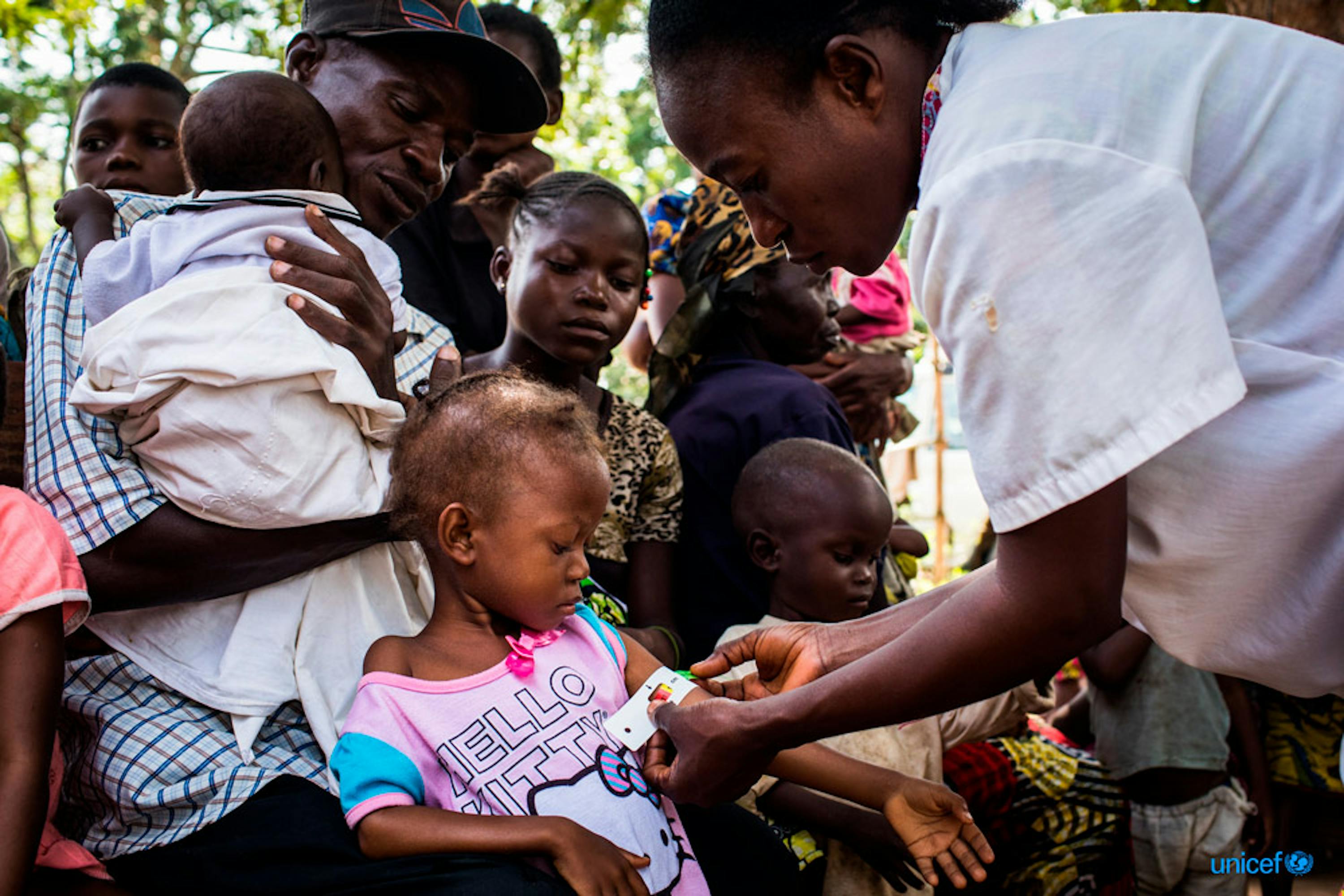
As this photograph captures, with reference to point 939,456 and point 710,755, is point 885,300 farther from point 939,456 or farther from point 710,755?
point 939,456

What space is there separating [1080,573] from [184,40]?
1150cm

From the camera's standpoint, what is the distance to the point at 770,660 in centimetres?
225

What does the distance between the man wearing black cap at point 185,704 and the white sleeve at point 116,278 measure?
0.10 m

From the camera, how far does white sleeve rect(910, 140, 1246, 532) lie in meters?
1.26

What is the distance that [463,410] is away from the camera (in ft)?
7.32

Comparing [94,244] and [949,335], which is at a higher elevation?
[949,335]

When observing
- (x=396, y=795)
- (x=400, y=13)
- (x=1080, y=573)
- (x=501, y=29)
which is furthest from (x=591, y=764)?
(x=501, y=29)

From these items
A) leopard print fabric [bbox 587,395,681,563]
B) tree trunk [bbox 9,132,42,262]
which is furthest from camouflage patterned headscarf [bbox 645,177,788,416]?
tree trunk [bbox 9,132,42,262]

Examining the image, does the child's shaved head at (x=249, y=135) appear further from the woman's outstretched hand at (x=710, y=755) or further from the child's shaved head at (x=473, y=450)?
the woman's outstretched hand at (x=710, y=755)

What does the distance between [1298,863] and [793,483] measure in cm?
252

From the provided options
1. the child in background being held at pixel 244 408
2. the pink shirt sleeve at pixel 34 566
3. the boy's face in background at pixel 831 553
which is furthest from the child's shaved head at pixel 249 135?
the boy's face in background at pixel 831 553

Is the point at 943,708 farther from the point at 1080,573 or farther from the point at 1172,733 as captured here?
the point at 1172,733

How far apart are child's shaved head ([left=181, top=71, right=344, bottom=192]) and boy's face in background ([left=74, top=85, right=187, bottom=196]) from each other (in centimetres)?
136

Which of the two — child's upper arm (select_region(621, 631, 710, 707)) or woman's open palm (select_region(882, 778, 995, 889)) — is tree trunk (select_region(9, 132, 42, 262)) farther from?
woman's open palm (select_region(882, 778, 995, 889))
